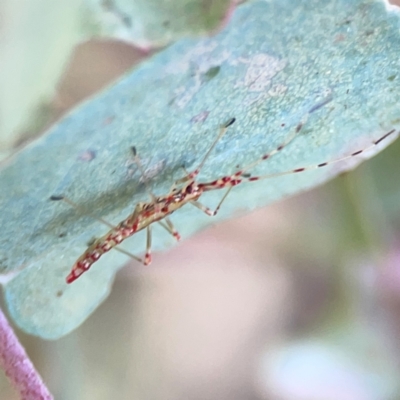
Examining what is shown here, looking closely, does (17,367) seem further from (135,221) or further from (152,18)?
(152,18)

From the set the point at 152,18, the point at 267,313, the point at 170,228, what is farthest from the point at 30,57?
the point at 267,313

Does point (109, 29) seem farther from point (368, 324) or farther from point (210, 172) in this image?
point (368, 324)

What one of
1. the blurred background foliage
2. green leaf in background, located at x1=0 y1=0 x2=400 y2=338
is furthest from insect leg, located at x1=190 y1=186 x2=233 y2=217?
the blurred background foliage

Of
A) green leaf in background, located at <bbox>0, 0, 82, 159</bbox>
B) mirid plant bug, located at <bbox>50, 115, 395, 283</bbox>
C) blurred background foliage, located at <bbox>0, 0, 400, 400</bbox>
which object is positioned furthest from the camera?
blurred background foliage, located at <bbox>0, 0, 400, 400</bbox>

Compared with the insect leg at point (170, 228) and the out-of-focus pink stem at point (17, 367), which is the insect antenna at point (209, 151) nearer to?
the insect leg at point (170, 228)

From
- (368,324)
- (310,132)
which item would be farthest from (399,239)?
(310,132)

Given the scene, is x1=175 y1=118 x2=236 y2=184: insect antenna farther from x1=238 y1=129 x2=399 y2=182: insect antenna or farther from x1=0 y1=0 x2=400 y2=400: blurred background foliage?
x1=0 y1=0 x2=400 y2=400: blurred background foliage
